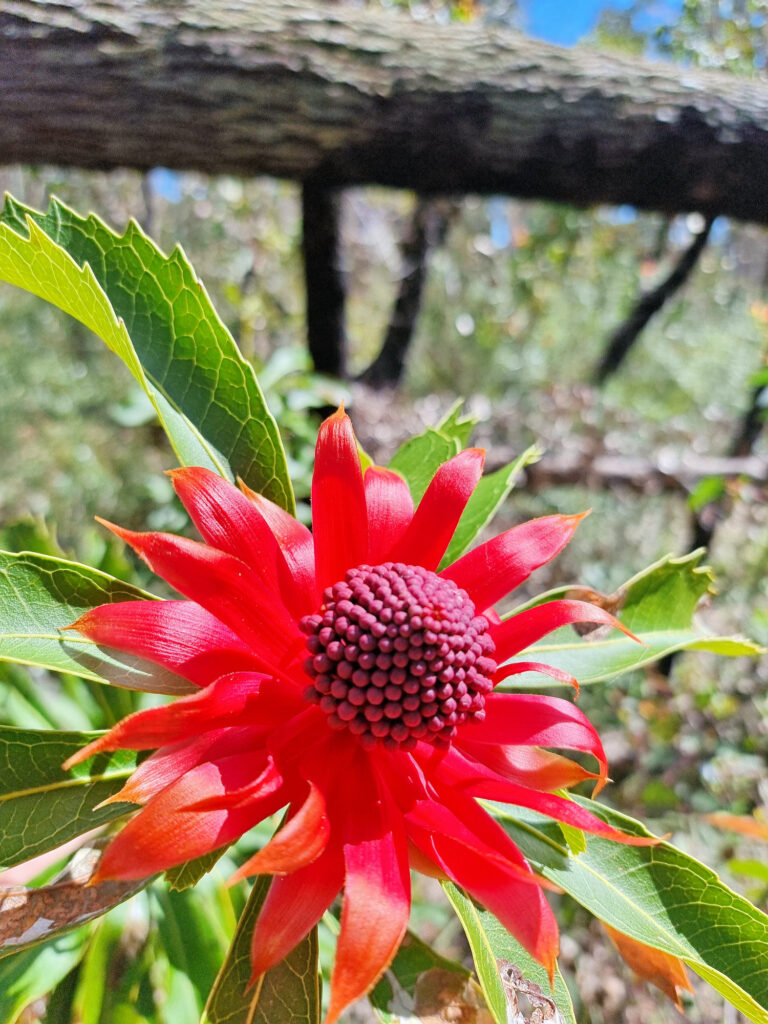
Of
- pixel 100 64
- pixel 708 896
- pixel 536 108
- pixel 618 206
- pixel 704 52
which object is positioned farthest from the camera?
pixel 704 52

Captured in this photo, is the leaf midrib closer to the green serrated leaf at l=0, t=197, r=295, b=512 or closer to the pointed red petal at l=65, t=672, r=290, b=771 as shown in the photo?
the pointed red petal at l=65, t=672, r=290, b=771

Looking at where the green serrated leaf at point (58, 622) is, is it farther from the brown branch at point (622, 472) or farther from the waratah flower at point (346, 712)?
the brown branch at point (622, 472)

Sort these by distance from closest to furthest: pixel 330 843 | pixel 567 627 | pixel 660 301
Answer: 1. pixel 330 843
2. pixel 567 627
3. pixel 660 301

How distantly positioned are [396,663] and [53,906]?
44 centimetres

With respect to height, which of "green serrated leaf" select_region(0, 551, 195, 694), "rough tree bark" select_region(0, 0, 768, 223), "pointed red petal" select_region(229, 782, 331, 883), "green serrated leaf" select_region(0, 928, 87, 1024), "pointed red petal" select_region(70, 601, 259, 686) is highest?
"rough tree bark" select_region(0, 0, 768, 223)

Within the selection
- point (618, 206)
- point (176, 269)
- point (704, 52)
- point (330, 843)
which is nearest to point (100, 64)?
point (176, 269)

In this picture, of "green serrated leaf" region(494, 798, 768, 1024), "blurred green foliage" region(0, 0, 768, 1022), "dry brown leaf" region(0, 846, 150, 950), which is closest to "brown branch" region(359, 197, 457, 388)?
"blurred green foliage" region(0, 0, 768, 1022)

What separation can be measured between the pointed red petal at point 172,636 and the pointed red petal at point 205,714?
0.02 meters

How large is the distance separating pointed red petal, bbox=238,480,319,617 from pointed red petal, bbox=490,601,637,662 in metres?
0.21

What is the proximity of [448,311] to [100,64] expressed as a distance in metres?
3.54

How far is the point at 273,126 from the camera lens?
1.72m

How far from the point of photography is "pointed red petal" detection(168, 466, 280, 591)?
0.74 metres

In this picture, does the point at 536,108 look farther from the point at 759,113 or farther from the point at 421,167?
the point at 759,113

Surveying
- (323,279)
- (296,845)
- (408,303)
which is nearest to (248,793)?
(296,845)
